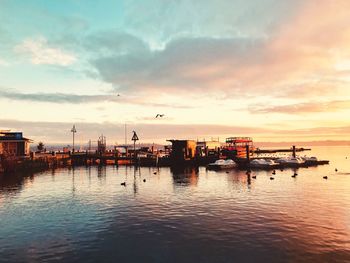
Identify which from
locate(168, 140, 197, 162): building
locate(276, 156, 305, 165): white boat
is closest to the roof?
locate(168, 140, 197, 162): building

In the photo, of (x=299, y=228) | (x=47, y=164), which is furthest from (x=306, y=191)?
(x=47, y=164)

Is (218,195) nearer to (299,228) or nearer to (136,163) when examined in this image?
(299,228)

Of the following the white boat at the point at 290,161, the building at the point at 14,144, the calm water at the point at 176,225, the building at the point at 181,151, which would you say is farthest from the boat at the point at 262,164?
the building at the point at 14,144

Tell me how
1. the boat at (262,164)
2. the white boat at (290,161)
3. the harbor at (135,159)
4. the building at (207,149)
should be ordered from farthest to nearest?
1. the building at (207,149)
2. the white boat at (290,161)
3. the boat at (262,164)
4. the harbor at (135,159)

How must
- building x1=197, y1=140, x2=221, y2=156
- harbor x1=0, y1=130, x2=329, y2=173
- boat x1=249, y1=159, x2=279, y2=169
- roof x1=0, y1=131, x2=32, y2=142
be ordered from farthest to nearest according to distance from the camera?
building x1=197, y1=140, x2=221, y2=156
roof x1=0, y1=131, x2=32, y2=142
boat x1=249, y1=159, x2=279, y2=169
harbor x1=0, y1=130, x2=329, y2=173

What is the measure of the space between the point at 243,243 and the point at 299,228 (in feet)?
24.5

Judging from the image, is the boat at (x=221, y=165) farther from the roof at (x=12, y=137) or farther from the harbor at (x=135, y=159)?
the roof at (x=12, y=137)

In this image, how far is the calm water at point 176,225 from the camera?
23828 mm

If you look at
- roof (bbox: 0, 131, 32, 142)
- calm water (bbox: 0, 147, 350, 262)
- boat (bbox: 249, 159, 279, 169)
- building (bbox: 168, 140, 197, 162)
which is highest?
roof (bbox: 0, 131, 32, 142)

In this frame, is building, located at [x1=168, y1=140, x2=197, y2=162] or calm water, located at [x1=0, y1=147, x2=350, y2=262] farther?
building, located at [x1=168, y1=140, x2=197, y2=162]

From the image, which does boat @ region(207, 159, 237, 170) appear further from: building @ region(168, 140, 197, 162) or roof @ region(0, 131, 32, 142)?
roof @ region(0, 131, 32, 142)

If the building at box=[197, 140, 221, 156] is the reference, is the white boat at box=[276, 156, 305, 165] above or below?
below

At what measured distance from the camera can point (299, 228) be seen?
30.4 m

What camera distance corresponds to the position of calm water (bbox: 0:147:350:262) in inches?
938
